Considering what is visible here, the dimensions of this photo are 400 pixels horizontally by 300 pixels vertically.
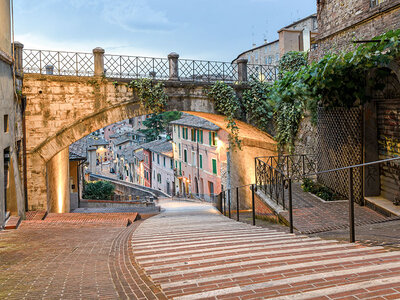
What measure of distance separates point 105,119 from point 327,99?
6.51 m

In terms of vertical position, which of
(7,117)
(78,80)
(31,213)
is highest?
(78,80)

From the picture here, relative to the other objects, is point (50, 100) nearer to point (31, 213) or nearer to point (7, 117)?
point (7, 117)

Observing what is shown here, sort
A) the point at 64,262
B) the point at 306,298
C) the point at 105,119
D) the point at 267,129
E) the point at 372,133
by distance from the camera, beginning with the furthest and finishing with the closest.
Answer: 1. the point at 267,129
2. the point at 105,119
3. the point at 372,133
4. the point at 64,262
5. the point at 306,298

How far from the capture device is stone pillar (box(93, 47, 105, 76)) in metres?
11.7

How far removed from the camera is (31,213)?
1084 centimetres

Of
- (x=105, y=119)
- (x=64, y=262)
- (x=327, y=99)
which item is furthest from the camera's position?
(x=105, y=119)

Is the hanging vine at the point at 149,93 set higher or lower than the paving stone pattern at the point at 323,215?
higher

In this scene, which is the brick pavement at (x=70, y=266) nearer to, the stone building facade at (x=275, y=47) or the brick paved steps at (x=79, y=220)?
the brick paved steps at (x=79, y=220)

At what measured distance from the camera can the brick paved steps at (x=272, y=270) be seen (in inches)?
106

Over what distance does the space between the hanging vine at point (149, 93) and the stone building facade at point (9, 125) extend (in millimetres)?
3302

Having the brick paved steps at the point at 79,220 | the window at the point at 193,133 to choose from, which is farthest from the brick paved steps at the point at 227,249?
the window at the point at 193,133

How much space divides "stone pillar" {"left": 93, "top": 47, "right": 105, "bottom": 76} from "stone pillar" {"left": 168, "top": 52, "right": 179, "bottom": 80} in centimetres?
217

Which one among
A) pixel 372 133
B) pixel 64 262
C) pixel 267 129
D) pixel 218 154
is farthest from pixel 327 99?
pixel 218 154

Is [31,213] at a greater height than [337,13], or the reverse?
[337,13]
